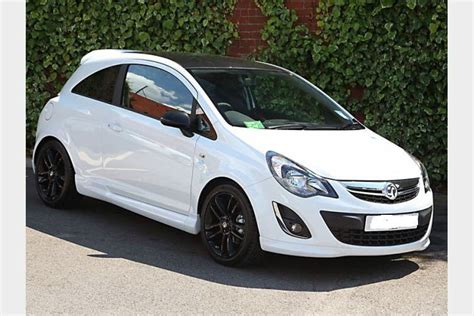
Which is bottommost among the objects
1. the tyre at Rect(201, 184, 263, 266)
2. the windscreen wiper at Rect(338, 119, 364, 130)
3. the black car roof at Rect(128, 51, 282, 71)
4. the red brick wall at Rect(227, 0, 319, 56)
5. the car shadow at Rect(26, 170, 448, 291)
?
the car shadow at Rect(26, 170, 448, 291)

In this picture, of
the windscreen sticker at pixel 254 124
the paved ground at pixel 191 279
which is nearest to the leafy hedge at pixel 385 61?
the paved ground at pixel 191 279

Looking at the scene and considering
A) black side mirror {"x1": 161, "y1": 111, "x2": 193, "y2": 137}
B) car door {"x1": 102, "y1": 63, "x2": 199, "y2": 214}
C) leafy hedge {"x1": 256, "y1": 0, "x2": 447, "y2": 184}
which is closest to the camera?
black side mirror {"x1": 161, "y1": 111, "x2": 193, "y2": 137}

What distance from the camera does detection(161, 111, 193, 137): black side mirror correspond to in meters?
5.76

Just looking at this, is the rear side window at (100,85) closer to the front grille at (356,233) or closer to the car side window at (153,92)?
the car side window at (153,92)

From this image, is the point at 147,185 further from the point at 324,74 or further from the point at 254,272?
the point at 324,74

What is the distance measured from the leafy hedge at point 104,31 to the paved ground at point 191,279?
339cm

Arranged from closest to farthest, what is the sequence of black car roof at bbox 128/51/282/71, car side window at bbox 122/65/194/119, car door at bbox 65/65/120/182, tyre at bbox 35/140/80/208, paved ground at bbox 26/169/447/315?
1. paved ground at bbox 26/169/447/315
2. car side window at bbox 122/65/194/119
3. black car roof at bbox 128/51/282/71
4. car door at bbox 65/65/120/182
5. tyre at bbox 35/140/80/208

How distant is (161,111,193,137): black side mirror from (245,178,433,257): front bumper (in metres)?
0.77

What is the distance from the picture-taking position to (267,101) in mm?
6199

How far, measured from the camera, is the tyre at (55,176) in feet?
22.9

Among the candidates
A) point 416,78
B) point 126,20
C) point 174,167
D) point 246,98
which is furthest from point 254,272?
point 126,20

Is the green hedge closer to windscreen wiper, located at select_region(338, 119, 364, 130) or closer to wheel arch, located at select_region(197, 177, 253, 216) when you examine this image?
windscreen wiper, located at select_region(338, 119, 364, 130)

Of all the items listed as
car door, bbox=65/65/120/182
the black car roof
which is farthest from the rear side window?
the black car roof

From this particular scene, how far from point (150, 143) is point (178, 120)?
442mm
